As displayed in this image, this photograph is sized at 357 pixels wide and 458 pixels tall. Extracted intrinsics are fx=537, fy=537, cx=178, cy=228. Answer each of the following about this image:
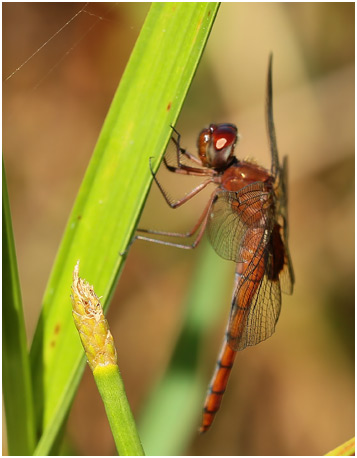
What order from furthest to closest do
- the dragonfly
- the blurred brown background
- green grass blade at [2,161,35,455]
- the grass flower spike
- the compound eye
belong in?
the blurred brown background, the compound eye, the dragonfly, green grass blade at [2,161,35,455], the grass flower spike

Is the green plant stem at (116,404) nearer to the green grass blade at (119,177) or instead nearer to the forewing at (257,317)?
the green grass blade at (119,177)

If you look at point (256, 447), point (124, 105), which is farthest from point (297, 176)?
point (124, 105)

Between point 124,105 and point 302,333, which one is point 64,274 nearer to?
point 124,105

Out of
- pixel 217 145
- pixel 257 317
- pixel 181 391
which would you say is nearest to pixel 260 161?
pixel 217 145

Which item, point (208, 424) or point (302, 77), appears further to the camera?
point (302, 77)

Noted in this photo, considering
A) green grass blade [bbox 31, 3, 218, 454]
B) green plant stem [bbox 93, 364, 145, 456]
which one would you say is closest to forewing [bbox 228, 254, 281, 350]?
green grass blade [bbox 31, 3, 218, 454]

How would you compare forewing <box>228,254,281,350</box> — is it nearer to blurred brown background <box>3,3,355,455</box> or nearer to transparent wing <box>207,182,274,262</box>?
transparent wing <box>207,182,274,262</box>
